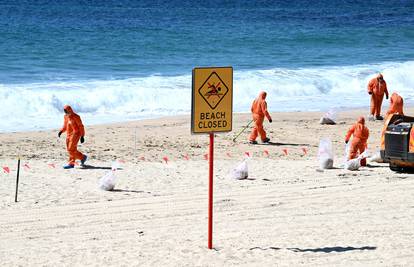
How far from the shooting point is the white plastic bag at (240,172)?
1669cm

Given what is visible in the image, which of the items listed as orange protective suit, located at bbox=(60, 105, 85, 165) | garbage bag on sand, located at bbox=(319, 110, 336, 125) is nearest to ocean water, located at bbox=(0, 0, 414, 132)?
garbage bag on sand, located at bbox=(319, 110, 336, 125)

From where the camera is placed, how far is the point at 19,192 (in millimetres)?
15383

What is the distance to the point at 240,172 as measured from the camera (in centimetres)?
1670

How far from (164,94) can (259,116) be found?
31.3 feet

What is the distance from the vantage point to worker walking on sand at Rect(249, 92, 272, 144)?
20844mm

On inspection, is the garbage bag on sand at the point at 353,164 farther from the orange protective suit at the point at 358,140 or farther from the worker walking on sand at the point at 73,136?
the worker walking on sand at the point at 73,136

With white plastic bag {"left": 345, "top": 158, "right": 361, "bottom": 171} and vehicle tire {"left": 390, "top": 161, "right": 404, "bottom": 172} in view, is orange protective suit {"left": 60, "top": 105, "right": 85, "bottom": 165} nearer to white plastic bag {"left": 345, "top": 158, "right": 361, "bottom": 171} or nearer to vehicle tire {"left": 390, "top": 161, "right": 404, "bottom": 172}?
white plastic bag {"left": 345, "top": 158, "right": 361, "bottom": 171}

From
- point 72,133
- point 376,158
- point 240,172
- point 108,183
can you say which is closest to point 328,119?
point 376,158

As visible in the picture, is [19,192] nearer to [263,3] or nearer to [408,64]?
[408,64]

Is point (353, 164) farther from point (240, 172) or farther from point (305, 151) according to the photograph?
point (305, 151)

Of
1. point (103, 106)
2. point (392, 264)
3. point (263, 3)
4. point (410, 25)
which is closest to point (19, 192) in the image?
point (392, 264)

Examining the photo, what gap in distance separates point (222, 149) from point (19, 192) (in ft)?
19.4

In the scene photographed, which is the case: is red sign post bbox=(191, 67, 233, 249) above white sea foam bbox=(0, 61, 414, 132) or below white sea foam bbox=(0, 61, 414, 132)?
below

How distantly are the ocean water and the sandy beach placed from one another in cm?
551
